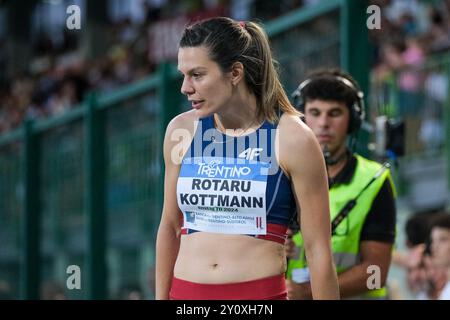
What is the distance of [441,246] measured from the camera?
20.3 feet

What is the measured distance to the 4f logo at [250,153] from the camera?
3.90 metres

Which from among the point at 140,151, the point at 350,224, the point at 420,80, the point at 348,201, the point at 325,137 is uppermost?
the point at 420,80

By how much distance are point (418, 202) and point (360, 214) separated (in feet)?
17.1

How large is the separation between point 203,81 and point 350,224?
136 centimetres

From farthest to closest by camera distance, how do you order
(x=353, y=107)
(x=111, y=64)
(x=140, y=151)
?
(x=111, y=64) < (x=140, y=151) < (x=353, y=107)

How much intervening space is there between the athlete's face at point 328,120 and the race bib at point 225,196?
1.17m

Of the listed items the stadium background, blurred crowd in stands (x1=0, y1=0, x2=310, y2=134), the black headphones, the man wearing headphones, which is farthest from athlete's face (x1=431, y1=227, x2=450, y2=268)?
blurred crowd in stands (x1=0, y1=0, x2=310, y2=134)

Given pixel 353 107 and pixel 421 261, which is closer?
pixel 353 107

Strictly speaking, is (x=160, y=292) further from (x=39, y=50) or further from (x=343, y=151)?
(x=39, y=50)

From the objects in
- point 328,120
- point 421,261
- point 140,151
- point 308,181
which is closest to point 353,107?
point 328,120

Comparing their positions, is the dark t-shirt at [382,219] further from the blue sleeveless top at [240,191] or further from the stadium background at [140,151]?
the blue sleeveless top at [240,191]

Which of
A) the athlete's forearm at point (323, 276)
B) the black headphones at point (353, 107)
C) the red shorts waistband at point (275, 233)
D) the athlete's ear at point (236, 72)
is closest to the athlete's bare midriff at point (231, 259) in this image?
the red shorts waistband at point (275, 233)

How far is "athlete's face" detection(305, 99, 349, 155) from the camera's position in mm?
5020

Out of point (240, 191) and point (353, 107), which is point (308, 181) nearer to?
point (240, 191)
